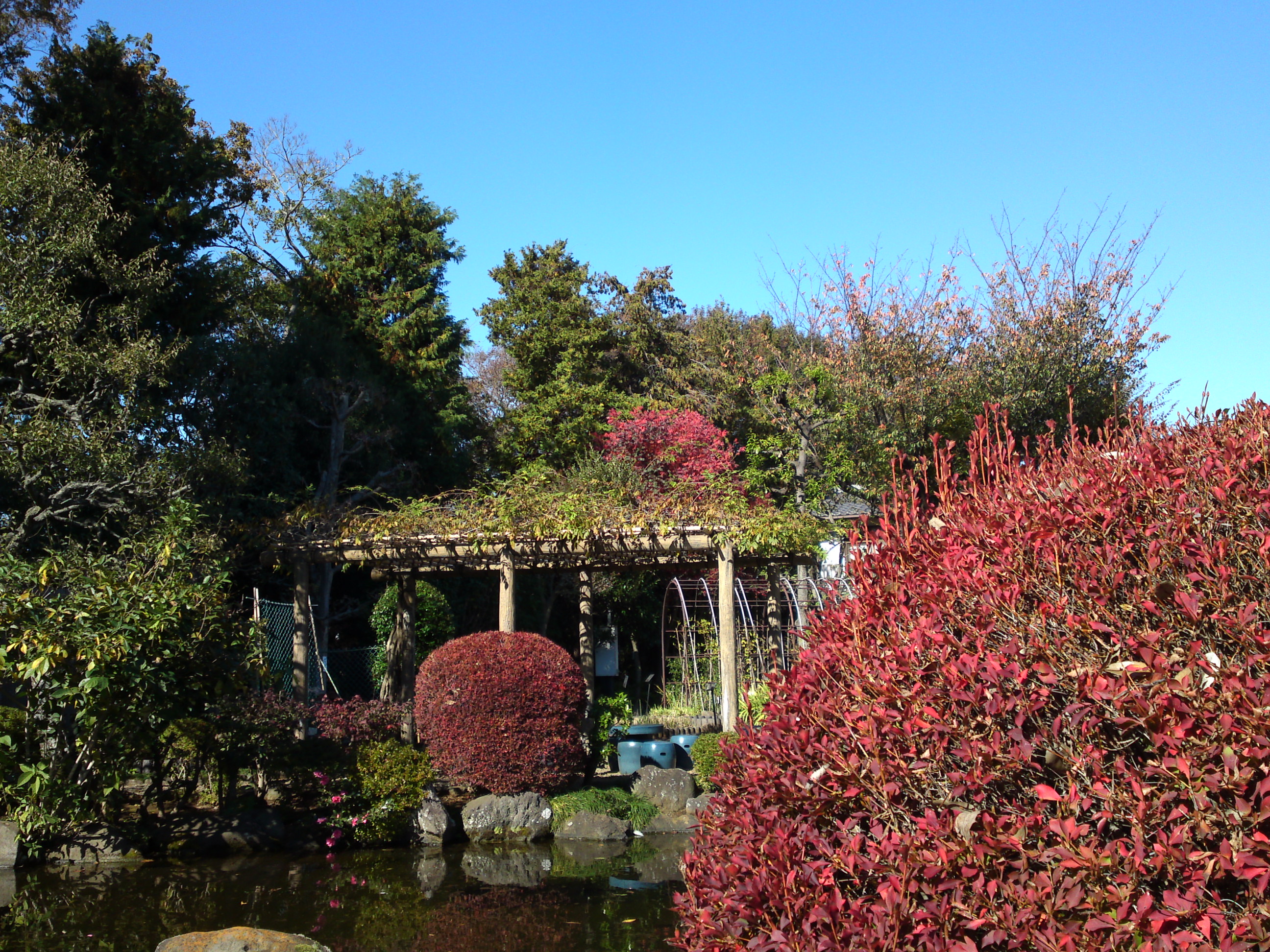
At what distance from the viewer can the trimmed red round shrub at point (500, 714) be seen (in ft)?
28.5

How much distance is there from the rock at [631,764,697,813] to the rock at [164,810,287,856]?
11.0 ft

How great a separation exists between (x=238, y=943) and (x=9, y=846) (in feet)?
13.0

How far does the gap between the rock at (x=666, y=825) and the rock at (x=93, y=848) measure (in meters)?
4.32

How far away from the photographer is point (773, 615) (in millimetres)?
14133

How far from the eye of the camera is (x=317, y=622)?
14.1 metres

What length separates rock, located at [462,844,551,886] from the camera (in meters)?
7.30

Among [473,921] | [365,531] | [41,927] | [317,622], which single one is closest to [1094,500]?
[473,921]

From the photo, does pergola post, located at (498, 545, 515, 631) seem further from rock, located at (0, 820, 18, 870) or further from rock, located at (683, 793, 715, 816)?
rock, located at (0, 820, 18, 870)

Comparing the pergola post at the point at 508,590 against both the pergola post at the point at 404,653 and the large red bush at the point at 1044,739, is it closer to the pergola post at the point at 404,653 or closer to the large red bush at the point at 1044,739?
the pergola post at the point at 404,653

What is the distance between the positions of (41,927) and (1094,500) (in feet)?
21.1

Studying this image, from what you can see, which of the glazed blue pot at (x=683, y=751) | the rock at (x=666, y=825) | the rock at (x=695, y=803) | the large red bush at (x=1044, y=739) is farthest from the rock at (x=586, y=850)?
the large red bush at (x=1044, y=739)

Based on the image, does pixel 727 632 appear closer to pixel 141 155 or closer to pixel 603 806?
pixel 603 806

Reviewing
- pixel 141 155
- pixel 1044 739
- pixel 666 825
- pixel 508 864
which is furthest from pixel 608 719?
pixel 1044 739

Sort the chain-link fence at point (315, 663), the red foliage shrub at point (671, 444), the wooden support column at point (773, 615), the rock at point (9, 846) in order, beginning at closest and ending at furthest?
1. the rock at point (9, 846)
2. the chain-link fence at point (315, 663)
3. the wooden support column at point (773, 615)
4. the red foliage shrub at point (671, 444)
